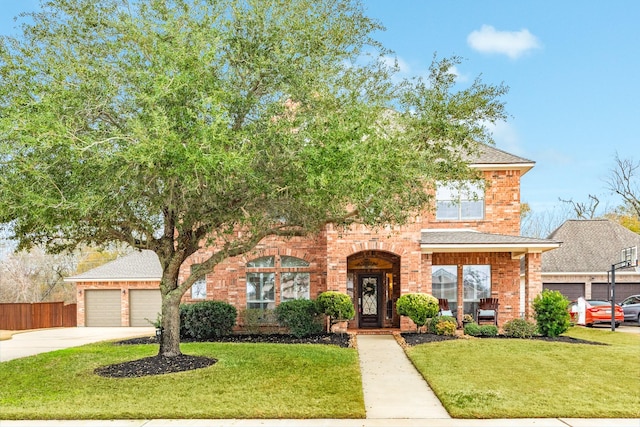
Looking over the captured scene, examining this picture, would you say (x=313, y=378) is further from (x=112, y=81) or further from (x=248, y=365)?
(x=112, y=81)

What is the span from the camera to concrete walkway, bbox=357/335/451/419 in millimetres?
8969

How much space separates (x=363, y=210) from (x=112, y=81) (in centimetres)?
504

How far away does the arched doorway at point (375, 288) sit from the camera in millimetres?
21438

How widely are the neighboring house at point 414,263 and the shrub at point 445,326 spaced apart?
→ 1.22 m

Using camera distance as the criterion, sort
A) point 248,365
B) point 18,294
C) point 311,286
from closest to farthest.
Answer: point 248,365 < point 311,286 < point 18,294

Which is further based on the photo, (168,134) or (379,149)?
(379,149)

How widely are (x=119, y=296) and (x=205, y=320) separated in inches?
444

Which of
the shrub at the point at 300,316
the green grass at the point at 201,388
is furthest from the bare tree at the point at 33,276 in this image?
the green grass at the point at 201,388

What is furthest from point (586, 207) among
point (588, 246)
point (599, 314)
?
point (599, 314)

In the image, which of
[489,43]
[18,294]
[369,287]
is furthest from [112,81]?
[18,294]

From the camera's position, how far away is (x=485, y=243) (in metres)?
19.1

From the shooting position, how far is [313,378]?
11.3 m

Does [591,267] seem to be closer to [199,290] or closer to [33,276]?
[199,290]

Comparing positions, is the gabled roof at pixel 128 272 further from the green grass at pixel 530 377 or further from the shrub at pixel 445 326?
the green grass at pixel 530 377
